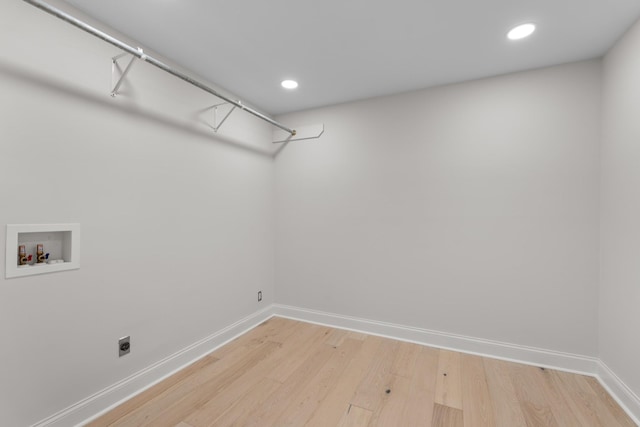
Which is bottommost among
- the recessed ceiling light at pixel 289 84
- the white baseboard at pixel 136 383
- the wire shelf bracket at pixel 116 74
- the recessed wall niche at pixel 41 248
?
the white baseboard at pixel 136 383

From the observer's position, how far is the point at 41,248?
1510 mm

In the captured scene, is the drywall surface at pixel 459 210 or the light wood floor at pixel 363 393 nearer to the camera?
the light wood floor at pixel 363 393

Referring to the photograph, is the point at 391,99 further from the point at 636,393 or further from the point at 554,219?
the point at 636,393

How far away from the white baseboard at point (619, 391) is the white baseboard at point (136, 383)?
2.92 m

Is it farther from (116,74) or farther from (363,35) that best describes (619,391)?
(116,74)

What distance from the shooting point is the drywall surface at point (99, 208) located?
4.61 ft

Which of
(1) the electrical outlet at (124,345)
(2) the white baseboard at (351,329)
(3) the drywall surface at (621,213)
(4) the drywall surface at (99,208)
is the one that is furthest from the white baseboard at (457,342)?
(1) the electrical outlet at (124,345)

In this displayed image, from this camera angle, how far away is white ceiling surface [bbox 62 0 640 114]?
1622mm

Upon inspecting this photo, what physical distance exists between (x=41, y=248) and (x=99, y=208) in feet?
1.12

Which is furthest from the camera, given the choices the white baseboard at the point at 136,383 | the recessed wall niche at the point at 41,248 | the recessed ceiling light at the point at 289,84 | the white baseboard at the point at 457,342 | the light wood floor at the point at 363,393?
the recessed ceiling light at the point at 289,84

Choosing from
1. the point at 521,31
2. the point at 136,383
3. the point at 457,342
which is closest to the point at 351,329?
the point at 457,342

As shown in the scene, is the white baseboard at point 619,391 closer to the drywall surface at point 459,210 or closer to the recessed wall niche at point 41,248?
the drywall surface at point 459,210

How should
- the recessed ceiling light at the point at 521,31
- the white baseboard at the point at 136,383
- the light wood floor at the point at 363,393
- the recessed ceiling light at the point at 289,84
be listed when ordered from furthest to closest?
the recessed ceiling light at the point at 289,84
the recessed ceiling light at the point at 521,31
the light wood floor at the point at 363,393
the white baseboard at the point at 136,383

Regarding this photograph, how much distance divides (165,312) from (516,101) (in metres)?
3.30
